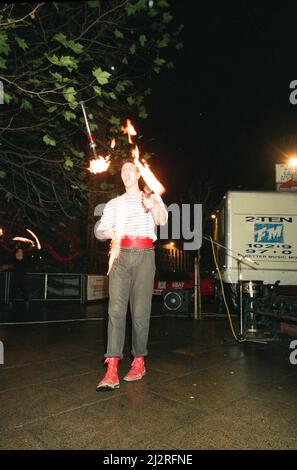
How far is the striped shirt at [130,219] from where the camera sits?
374 cm

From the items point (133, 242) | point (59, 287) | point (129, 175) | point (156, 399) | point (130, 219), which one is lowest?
point (156, 399)

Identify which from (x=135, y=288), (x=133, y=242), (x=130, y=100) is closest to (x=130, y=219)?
(x=133, y=242)

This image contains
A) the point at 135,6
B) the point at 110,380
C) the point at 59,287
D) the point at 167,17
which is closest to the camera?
the point at 110,380

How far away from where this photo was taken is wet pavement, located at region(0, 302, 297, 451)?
2.34 metres

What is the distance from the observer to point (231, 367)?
14.3ft

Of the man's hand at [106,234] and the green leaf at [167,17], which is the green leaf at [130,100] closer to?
the green leaf at [167,17]

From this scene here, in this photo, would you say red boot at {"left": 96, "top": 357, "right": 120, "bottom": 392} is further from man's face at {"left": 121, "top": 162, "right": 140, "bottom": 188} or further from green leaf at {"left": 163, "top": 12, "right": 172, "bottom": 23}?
green leaf at {"left": 163, "top": 12, "right": 172, "bottom": 23}

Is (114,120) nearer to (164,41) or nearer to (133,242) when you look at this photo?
(164,41)

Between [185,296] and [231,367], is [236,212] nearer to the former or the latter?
[185,296]

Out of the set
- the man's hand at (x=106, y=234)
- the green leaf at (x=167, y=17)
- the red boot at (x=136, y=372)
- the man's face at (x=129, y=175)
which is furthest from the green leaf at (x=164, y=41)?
the red boot at (x=136, y=372)

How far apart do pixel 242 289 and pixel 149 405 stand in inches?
165

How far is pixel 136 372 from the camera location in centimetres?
370

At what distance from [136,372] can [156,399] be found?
0.63 metres

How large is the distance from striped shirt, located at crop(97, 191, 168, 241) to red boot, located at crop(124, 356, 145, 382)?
1.41m
